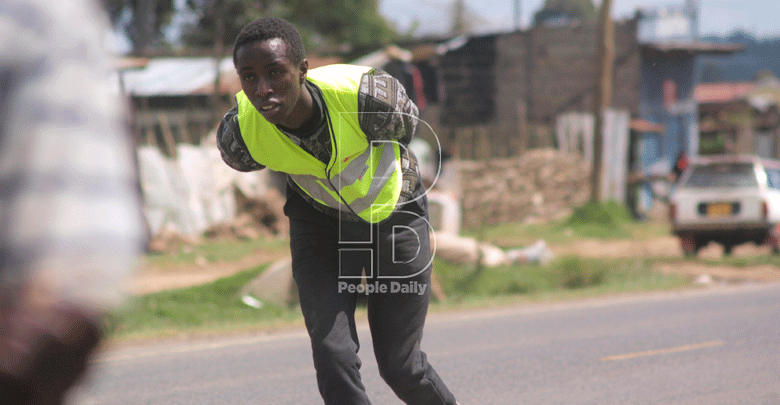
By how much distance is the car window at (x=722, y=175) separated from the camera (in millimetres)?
14133

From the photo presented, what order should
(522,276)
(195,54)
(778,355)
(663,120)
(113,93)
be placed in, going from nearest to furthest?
1. (113,93)
2. (778,355)
3. (522,276)
4. (195,54)
5. (663,120)

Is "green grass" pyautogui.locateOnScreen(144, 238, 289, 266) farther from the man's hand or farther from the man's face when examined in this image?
the man's hand

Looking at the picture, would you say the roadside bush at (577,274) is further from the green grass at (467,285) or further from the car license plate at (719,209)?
the car license plate at (719,209)

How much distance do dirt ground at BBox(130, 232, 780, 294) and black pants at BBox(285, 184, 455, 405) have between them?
691 cm

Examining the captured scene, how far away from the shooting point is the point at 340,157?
342 centimetres

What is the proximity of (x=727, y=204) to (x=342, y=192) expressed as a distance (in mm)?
11968

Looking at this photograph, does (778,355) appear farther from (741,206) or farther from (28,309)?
(741,206)

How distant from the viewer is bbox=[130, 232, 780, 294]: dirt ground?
479 inches

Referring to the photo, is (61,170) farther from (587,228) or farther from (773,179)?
(587,228)

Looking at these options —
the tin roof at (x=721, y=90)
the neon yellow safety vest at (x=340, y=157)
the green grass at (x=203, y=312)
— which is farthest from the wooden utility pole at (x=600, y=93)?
the tin roof at (x=721, y=90)

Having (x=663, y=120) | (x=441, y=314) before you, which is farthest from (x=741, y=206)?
(x=663, y=120)

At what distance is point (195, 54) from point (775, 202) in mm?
15130

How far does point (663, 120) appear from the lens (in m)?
27.3

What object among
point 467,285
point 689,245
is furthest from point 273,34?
point 689,245
